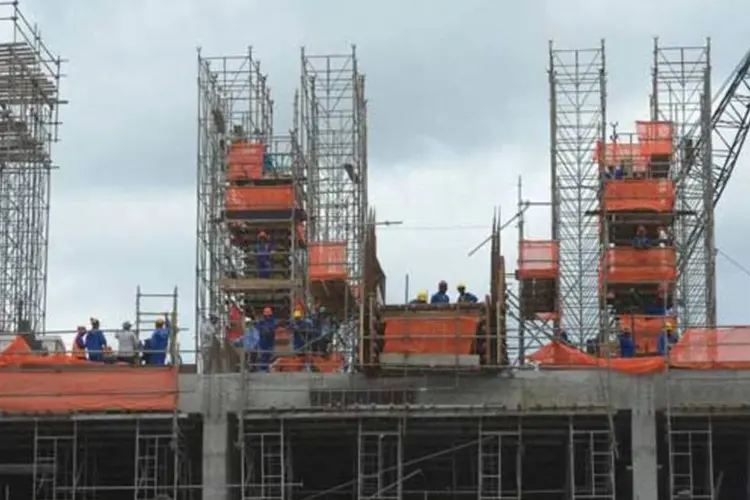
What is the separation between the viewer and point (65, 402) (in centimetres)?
3403

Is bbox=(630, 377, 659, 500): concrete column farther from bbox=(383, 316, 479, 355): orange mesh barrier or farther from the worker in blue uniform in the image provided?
bbox=(383, 316, 479, 355): orange mesh barrier

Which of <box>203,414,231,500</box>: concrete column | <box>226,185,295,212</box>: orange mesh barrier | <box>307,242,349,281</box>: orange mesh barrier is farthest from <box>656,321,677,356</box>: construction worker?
<box>226,185,295,212</box>: orange mesh barrier

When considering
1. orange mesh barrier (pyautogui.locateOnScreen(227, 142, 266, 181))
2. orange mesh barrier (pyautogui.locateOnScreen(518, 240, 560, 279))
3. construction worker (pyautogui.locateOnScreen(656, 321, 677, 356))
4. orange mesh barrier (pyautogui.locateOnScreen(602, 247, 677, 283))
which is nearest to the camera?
construction worker (pyautogui.locateOnScreen(656, 321, 677, 356))

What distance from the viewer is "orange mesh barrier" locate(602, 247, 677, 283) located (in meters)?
45.1

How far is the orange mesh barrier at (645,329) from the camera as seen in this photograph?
38.2m

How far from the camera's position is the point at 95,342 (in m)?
36.0

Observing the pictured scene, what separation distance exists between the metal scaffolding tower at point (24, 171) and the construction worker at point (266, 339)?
39.9 ft

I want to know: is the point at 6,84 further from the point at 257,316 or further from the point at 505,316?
the point at 505,316

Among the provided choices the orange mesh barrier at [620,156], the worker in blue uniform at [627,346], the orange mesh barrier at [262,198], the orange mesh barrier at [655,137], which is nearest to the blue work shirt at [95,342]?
the worker in blue uniform at [627,346]

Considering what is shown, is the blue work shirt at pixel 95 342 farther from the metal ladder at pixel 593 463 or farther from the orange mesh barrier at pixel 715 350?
the orange mesh barrier at pixel 715 350

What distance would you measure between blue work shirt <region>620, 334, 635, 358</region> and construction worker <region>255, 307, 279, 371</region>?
7.11 metres

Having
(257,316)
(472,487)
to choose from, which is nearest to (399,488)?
(472,487)

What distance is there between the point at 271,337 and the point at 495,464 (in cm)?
647

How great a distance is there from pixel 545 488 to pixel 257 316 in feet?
41.4
